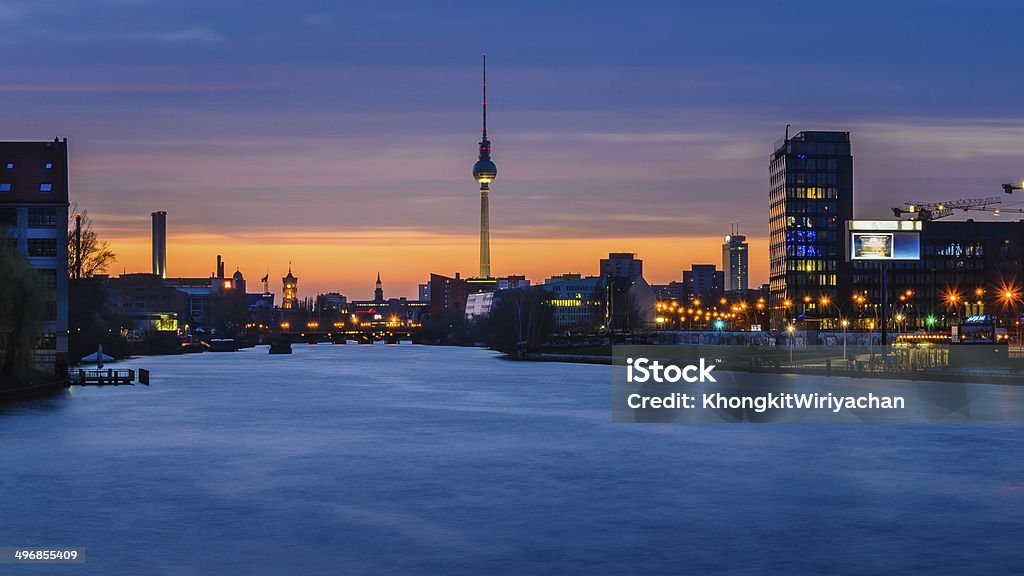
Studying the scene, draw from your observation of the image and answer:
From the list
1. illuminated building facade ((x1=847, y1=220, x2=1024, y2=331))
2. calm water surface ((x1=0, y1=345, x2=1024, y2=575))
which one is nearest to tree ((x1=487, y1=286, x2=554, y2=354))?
illuminated building facade ((x1=847, y1=220, x2=1024, y2=331))

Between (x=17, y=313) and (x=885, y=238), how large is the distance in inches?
2305

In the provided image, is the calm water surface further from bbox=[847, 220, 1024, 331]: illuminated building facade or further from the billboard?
bbox=[847, 220, 1024, 331]: illuminated building facade

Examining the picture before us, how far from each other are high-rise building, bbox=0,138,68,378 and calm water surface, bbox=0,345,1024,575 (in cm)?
2212

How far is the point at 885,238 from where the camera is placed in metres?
84.6

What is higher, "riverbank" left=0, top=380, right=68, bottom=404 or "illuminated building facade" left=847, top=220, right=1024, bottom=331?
"illuminated building facade" left=847, top=220, right=1024, bottom=331

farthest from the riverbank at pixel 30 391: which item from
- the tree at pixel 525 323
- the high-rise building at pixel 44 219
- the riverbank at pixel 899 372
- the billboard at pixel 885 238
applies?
the tree at pixel 525 323

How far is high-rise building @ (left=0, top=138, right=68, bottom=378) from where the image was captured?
8012 centimetres

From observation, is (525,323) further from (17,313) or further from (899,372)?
(17,313)

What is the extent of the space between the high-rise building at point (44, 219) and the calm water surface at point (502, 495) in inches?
871

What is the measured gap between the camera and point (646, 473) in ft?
122

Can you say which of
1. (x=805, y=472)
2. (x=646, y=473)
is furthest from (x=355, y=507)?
(x=805, y=472)

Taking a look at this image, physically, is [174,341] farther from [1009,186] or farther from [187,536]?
[187,536]

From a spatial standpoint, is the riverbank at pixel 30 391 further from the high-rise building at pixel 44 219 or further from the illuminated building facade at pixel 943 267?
the illuminated building facade at pixel 943 267

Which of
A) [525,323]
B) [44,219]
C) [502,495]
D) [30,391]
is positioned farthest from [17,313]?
[525,323]
